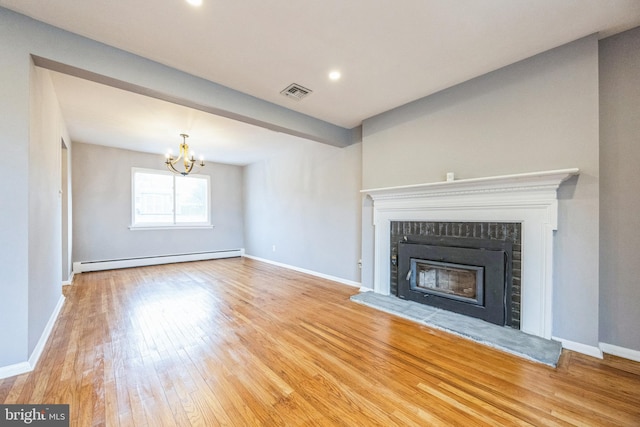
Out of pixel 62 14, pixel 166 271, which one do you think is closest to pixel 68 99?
pixel 62 14

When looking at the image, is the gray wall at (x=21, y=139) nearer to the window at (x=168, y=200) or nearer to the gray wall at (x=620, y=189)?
the window at (x=168, y=200)

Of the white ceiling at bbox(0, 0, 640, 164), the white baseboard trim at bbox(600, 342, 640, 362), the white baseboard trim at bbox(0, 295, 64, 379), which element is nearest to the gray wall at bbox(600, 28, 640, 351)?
the white baseboard trim at bbox(600, 342, 640, 362)

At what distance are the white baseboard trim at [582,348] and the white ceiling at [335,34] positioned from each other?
2.63m

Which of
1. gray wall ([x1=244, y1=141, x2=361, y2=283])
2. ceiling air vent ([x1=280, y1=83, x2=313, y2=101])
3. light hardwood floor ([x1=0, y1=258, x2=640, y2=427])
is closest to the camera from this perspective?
light hardwood floor ([x1=0, y1=258, x2=640, y2=427])

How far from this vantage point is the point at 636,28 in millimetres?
2080

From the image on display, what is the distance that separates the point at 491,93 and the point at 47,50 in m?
4.02

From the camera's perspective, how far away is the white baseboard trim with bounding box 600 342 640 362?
2056mm

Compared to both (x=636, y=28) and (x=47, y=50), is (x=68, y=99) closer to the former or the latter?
(x=47, y=50)

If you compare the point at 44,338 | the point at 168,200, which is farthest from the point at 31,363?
the point at 168,200

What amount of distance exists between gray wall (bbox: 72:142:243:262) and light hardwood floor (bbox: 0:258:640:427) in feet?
9.57

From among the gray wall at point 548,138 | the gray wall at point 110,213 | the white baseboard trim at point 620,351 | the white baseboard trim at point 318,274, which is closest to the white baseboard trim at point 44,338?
the gray wall at point 110,213

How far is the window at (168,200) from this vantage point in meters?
5.89

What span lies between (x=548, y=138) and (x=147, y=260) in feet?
24.1

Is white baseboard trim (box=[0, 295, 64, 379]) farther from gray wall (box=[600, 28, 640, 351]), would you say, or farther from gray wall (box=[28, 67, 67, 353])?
gray wall (box=[600, 28, 640, 351])
